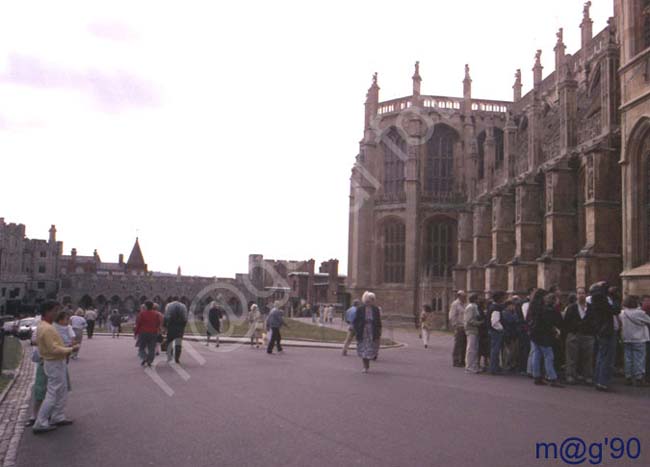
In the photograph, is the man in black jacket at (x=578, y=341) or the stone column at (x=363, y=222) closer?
the man in black jacket at (x=578, y=341)

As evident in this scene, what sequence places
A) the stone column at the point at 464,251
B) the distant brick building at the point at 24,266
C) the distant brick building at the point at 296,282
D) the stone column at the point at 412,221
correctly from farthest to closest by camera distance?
the distant brick building at the point at 24,266 → the distant brick building at the point at 296,282 → the stone column at the point at 412,221 → the stone column at the point at 464,251

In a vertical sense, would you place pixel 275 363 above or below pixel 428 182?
below

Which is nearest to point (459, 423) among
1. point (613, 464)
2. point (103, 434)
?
point (613, 464)

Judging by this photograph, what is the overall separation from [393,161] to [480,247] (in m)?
13.8

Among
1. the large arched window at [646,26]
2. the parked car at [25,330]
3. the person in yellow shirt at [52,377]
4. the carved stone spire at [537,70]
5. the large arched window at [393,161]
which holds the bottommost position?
the parked car at [25,330]

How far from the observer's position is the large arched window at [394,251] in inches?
1797

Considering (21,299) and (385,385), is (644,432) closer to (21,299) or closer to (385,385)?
(385,385)

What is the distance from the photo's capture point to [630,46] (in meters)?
18.1

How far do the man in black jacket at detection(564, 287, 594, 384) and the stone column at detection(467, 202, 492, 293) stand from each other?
78.8 feet

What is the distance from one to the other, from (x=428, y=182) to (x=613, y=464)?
4178 centimetres

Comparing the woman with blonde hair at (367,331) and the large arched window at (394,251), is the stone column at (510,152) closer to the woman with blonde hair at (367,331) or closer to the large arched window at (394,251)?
the large arched window at (394,251)

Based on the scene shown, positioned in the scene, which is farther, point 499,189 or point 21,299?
point 21,299

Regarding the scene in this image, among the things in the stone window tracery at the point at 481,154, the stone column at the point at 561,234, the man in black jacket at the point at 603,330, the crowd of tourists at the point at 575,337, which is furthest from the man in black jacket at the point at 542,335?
the stone window tracery at the point at 481,154

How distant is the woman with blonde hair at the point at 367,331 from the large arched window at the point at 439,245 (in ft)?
105
